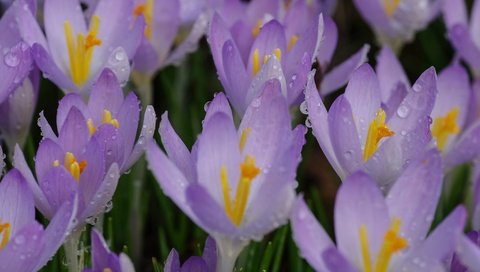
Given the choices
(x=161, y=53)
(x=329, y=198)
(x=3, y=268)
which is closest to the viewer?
(x=3, y=268)

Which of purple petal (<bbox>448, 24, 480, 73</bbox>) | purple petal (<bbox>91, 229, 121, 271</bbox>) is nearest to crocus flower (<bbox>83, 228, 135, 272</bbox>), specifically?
purple petal (<bbox>91, 229, 121, 271</bbox>)

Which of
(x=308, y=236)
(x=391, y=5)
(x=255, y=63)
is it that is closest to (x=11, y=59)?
(x=255, y=63)

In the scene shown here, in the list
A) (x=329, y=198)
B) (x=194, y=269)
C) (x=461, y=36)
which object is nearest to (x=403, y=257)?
(x=194, y=269)

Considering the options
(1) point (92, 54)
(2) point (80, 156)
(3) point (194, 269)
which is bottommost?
(3) point (194, 269)

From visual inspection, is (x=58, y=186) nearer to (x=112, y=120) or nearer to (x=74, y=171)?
(x=74, y=171)

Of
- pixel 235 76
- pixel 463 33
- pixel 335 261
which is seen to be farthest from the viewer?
pixel 463 33

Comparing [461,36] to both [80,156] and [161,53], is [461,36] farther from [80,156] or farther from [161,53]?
[80,156]

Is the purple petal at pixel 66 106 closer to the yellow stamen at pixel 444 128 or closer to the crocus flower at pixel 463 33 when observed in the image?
the yellow stamen at pixel 444 128

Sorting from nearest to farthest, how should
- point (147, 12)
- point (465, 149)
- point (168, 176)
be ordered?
1. point (168, 176)
2. point (465, 149)
3. point (147, 12)
